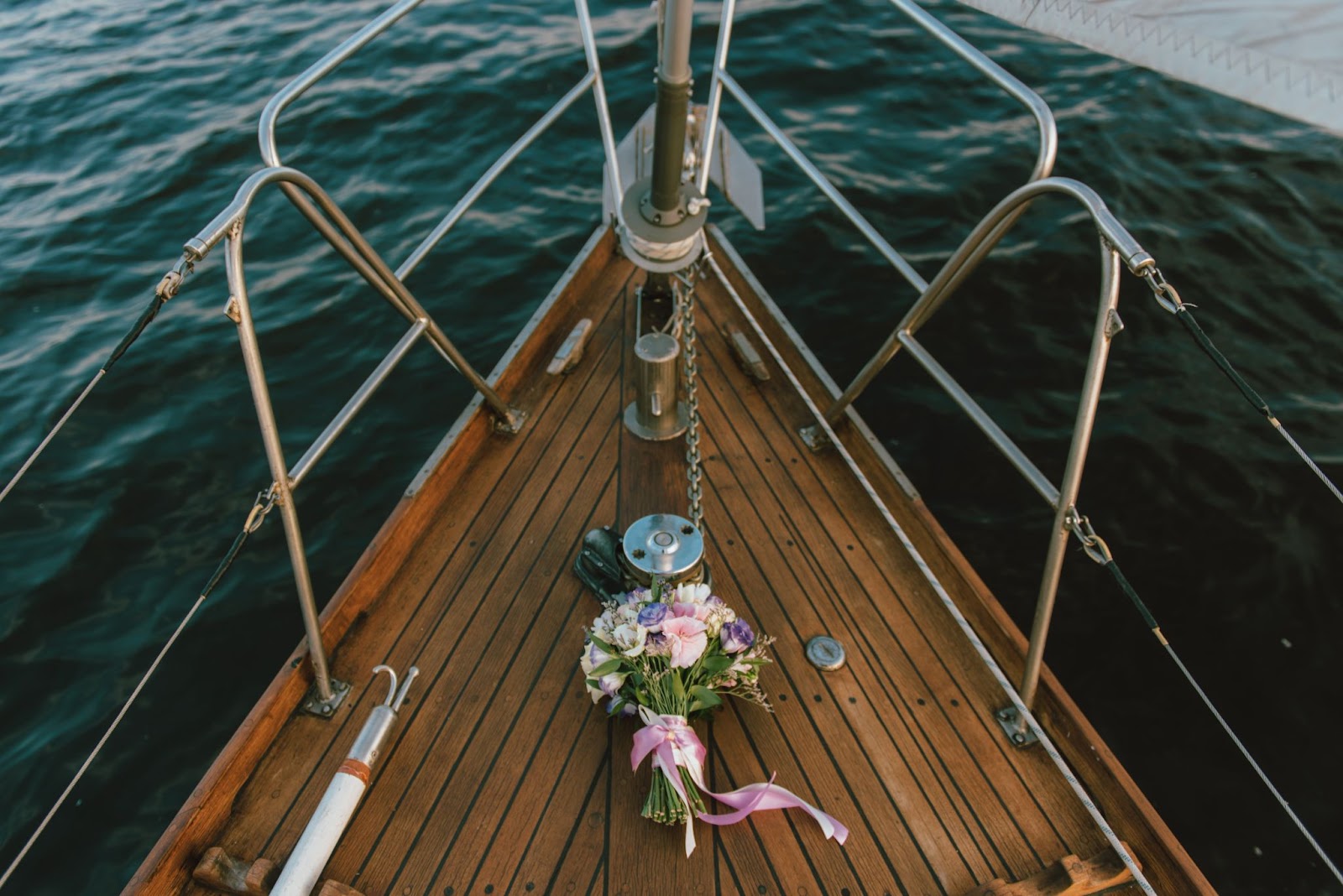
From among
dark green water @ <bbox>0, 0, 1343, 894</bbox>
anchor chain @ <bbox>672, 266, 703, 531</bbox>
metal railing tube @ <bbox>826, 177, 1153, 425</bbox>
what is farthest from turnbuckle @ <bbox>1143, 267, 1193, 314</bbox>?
dark green water @ <bbox>0, 0, 1343, 894</bbox>

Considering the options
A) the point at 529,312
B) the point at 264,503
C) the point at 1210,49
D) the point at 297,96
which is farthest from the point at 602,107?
the point at 1210,49

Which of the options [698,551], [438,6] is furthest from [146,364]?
[438,6]

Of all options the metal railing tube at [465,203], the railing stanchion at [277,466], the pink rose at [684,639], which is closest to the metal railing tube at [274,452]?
the railing stanchion at [277,466]

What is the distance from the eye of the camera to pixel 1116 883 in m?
1.99

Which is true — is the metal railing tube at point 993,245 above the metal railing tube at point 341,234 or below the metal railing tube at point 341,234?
above

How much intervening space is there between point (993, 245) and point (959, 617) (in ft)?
3.30

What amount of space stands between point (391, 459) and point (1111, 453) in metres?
3.56

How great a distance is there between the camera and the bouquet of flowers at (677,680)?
2.06 meters

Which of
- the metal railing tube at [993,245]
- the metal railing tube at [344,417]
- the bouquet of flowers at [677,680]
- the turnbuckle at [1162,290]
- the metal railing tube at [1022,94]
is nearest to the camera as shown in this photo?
the turnbuckle at [1162,290]

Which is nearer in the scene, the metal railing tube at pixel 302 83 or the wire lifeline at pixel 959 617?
the wire lifeline at pixel 959 617

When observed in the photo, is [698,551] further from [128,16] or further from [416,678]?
[128,16]

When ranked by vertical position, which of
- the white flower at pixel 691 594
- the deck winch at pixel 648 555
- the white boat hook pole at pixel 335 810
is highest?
the deck winch at pixel 648 555

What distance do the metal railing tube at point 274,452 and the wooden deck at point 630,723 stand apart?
0.11m

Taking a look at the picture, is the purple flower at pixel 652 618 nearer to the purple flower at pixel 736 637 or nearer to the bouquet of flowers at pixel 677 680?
the bouquet of flowers at pixel 677 680
